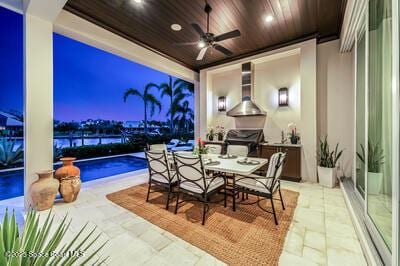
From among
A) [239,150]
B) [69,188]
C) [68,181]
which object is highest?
[239,150]

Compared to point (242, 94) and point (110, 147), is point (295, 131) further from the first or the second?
point (110, 147)

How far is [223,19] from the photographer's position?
346 centimetres

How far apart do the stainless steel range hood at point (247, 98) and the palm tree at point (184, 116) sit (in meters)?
4.63

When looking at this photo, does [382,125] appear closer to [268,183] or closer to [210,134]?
[268,183]

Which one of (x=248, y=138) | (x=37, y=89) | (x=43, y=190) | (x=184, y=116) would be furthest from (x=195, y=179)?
(x=184, y=116)

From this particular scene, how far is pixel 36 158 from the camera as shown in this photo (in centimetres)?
291

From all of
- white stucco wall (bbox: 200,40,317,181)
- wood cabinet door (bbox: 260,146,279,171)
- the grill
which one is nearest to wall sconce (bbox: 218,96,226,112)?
white stucco wall (bbox: 200,40,317,181)

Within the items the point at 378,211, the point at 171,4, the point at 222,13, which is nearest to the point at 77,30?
the point at 171,4

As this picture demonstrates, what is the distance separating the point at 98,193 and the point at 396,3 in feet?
15.3

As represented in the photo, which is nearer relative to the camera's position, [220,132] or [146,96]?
[220,132]

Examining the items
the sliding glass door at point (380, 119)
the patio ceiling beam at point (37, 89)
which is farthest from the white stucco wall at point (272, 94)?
the patio ceiling beam at point (37, 89)

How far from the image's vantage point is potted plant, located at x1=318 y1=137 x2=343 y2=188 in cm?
376

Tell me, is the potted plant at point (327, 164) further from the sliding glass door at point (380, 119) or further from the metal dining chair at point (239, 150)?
the metal dining chair at point (239, 150)

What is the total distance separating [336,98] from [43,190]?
6053 mm
